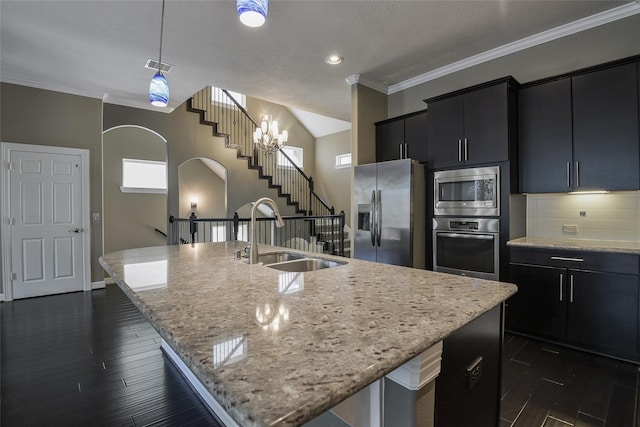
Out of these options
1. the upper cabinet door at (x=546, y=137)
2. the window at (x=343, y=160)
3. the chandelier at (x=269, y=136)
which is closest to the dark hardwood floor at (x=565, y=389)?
the upper cabinet door at (x=546, y=137)

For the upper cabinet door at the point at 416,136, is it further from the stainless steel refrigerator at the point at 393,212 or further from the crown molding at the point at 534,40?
the crown molding at the point at 534,40

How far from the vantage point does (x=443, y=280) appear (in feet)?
4.62

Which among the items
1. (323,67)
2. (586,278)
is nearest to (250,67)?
(323,67)

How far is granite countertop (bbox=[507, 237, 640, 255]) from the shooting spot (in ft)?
7.95

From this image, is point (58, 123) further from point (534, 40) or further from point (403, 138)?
point (534, 40)

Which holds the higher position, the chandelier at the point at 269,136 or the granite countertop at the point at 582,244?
the chandelier at the point at 269,136

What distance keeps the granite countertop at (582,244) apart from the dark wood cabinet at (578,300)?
0.05m

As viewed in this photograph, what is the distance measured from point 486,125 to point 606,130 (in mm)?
903

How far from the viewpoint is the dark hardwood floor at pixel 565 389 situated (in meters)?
1.81

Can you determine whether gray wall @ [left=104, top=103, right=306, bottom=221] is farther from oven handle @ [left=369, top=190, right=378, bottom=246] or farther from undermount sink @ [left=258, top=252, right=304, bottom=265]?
undermount sink @ [left=258, top=252, right=304, bottom=265]

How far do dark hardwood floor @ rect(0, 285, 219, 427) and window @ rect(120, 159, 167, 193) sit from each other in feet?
11.5

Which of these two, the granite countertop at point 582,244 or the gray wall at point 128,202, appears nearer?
the granite countertop at point 582,244

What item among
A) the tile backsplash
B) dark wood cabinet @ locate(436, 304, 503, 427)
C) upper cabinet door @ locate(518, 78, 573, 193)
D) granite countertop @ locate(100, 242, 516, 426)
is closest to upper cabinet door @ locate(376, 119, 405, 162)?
upper cabinet door @ locate(518, 78, 573, 193)

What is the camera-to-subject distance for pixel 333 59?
356 centimetres
